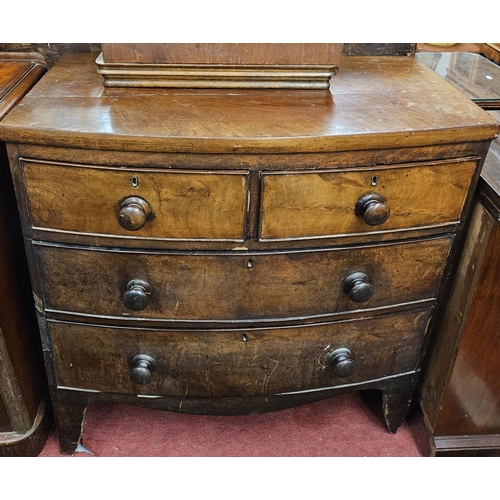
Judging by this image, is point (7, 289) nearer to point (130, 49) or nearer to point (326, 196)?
point (130, 49)

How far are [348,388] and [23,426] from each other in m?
0.81

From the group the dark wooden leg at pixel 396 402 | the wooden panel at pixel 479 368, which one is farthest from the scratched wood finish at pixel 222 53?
the dark wooden leg at pixel 396 402

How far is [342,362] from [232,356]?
25 centimetres

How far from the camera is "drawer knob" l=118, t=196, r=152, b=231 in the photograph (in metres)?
1.01

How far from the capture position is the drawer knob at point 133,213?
3.32 feet

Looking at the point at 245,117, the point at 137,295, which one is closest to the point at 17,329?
the point at 137,295

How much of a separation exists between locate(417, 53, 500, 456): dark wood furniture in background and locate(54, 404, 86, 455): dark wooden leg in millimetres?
893

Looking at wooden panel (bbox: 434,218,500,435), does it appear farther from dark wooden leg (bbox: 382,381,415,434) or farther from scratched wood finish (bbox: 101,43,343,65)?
scratched wood finish (bbox: 101,43,343,65)

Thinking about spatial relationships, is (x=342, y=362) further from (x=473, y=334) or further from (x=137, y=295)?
(x=137, y=295)

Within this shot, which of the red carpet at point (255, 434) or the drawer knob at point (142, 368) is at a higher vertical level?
the drawer knob at point (142, 368)

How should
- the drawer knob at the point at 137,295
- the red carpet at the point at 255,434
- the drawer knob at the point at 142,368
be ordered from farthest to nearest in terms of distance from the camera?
the red carpet at the point at 255,434 < the drawer knob at the point at 142,368 < the drawer knob at the point at 137,295

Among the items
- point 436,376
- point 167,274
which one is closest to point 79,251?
point 167,274

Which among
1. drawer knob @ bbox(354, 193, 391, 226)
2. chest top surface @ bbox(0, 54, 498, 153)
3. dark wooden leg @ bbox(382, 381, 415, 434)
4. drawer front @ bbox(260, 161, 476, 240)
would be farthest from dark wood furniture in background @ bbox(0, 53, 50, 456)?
dark wooden leg @ bbox(382, 381, 415, 434)

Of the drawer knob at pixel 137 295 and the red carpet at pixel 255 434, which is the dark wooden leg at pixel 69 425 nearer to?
the red carpet at pixel 255 434
